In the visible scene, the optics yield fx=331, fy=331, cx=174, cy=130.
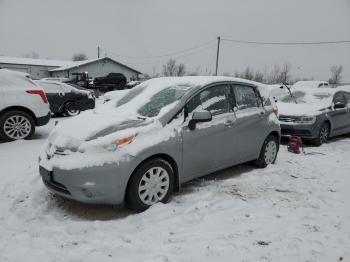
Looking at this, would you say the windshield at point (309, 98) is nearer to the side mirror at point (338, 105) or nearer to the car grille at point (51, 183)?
the side mirror at point (338, 105)

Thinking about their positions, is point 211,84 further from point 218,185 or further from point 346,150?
point 346,150

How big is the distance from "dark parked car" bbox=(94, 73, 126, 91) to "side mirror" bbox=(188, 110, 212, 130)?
26127mm

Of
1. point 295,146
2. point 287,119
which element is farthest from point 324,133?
point 295,146

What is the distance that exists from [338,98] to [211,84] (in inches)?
250

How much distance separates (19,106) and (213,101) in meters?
4.79

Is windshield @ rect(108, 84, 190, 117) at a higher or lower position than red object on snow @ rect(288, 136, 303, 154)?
higher

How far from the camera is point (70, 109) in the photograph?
12742mm

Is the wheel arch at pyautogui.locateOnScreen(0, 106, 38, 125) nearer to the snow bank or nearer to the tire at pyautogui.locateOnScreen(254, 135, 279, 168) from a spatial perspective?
the tire at pyautogui.locateOnScreen(254, 135, 279, 168)

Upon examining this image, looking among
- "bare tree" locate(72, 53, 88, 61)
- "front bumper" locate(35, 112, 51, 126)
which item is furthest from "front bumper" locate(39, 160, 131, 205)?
"bare tree" locate(72, 53, 88, 61)

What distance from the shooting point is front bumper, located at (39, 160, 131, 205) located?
3699mm

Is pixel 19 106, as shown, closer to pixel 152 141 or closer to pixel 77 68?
pixel 152 141

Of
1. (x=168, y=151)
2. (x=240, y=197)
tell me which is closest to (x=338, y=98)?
(x=240, y=197)

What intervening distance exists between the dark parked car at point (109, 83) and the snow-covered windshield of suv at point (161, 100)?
25.7m

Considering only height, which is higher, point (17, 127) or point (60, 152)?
point (60, 152)
